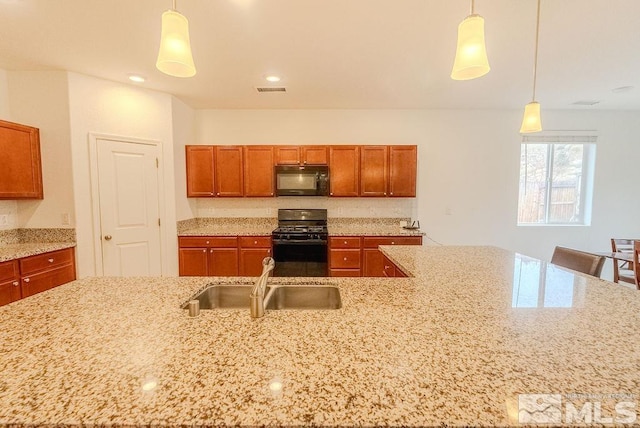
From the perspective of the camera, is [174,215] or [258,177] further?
[258,177]

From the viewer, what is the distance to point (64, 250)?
267cm

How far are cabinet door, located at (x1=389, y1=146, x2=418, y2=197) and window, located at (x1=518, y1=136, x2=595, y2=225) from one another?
1.85m

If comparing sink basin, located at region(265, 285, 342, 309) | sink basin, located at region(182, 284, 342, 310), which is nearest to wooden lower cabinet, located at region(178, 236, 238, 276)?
sink basin, located at region(182, 284, 342, 310)

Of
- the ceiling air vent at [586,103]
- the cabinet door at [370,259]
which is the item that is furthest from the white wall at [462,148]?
the cabinet door at [370,259]

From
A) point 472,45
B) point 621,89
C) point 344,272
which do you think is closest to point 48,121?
point 344,272

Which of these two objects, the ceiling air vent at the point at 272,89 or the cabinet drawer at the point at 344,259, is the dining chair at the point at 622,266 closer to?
the cabinet drawer at the point at 344,259

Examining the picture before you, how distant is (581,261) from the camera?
1.82 meters

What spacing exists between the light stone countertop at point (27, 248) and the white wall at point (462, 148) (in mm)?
1644

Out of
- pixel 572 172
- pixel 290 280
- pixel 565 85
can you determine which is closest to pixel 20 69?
pixel 290 280

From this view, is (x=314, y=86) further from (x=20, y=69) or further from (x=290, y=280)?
(x=20, y=69)

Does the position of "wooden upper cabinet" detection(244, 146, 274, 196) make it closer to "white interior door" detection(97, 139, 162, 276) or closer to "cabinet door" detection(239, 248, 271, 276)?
"cabinet door" detection(239, 248, 271, 276)

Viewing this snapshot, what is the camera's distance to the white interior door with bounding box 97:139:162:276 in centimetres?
296

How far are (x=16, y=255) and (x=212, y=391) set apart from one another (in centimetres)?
281

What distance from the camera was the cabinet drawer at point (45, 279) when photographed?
233 centimetres
